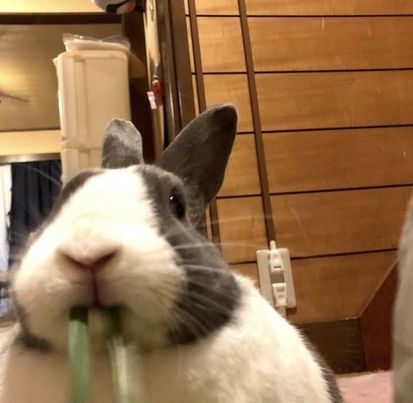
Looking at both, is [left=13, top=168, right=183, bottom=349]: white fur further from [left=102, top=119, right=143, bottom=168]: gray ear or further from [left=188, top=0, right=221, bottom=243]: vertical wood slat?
[left=188, top=0, right=221, bottom=243]: vertical wood slat

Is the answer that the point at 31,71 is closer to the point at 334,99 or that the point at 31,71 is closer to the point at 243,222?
the point at 334,99

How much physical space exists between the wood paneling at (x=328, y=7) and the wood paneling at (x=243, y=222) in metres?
0.63

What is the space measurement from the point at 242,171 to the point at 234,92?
10.0 inches

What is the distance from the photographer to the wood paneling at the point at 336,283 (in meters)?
2.06

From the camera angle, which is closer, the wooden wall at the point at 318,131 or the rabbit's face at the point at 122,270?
the rabbit's face at the point at 122,270

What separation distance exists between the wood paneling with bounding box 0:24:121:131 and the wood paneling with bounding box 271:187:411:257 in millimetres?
1684

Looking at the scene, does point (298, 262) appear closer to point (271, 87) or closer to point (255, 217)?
point (255, 217)

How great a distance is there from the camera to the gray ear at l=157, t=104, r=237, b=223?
82 cm

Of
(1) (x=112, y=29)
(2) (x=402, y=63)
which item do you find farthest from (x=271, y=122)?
(1) (x=112, y=29)

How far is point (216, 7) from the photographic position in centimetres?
220

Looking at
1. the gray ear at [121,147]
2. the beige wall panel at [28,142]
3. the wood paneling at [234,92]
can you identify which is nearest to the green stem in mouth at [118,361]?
the gray ear at [121,147]

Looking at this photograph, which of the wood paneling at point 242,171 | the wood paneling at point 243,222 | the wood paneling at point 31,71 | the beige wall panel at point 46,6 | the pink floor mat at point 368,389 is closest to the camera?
the pink floor mat at point 368,389

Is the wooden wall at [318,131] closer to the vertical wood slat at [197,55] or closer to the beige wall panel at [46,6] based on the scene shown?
the vertical wood slat at [197,55]

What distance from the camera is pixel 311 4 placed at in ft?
7.48
